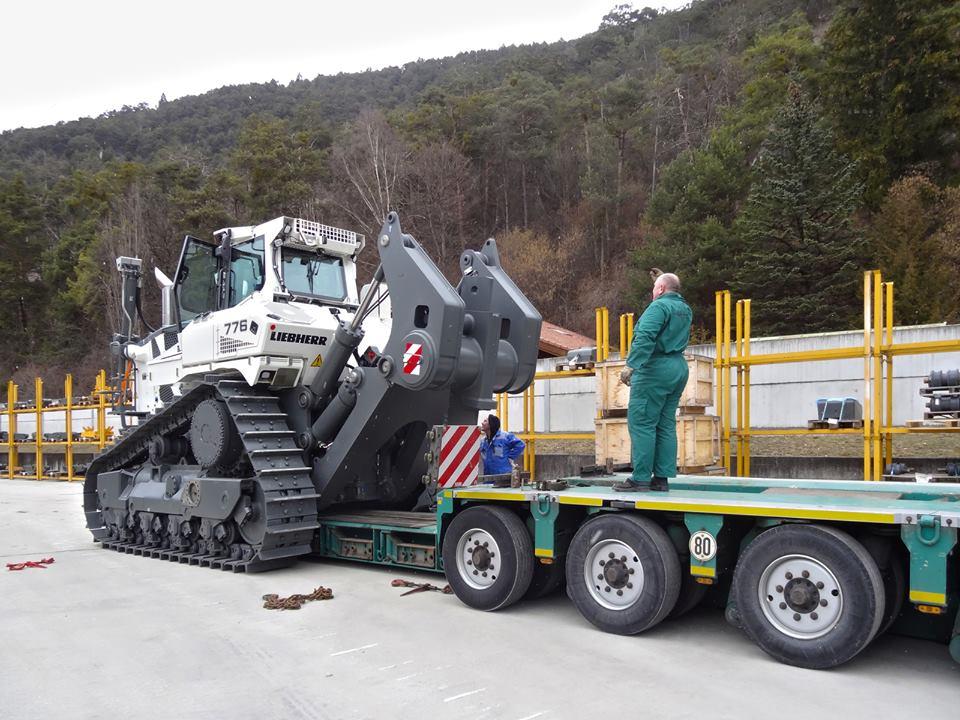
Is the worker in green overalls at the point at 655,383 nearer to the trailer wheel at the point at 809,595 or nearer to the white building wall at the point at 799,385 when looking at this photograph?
the trailer wheel at the point at 809,595

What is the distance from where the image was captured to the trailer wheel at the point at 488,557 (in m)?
6.07

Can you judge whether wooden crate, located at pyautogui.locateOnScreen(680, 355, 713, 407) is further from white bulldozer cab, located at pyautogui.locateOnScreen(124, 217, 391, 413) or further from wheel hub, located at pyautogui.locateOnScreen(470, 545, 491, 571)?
wheel hub, located at pyautogui.locateOnScreen(470, 545, 491, 571)

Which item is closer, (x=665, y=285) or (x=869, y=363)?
(x=665, y=285)

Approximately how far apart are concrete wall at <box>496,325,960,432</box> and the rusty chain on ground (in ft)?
26.4

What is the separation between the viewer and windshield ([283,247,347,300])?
344 inches

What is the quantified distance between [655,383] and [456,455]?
1897mm

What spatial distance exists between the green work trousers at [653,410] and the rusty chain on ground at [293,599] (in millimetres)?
2880

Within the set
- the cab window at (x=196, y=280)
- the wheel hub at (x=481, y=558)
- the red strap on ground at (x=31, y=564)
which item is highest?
the cab window at (x=196, y=280)

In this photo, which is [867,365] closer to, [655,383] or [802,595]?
[655,383]

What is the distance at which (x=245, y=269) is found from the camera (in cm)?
884

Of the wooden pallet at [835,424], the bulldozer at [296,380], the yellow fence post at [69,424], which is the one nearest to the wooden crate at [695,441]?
the wooden pallet at [835,424]

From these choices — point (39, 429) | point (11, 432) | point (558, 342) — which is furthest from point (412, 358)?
point (11, 432)

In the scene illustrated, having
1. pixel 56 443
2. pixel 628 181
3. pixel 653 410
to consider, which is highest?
pixel 628 181

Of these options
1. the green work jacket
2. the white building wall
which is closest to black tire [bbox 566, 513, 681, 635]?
the green work jacket
